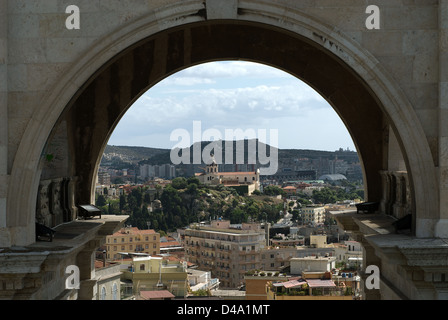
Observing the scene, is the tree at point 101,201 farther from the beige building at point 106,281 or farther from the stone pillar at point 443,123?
the stone pillar at point 443,123

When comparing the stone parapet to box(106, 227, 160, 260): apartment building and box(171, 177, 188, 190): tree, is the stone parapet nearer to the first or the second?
box(106, 227, 160, 260): apartment building

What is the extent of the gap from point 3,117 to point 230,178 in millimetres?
140900

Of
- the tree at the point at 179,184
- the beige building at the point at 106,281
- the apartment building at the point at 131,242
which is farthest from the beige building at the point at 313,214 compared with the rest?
the beige building at the point at 106,281

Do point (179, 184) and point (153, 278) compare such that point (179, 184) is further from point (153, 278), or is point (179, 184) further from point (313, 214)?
point (153, 278)

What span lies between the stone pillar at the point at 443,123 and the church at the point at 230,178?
127m

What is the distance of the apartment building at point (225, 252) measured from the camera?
76.8m

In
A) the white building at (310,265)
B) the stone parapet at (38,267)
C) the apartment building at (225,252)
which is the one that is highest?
the stone parapet at (38,267)

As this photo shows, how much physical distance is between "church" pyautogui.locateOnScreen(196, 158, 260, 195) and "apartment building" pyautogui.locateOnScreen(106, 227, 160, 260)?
5782cm

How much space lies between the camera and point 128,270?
46000mm

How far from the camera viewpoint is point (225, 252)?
7856 cm

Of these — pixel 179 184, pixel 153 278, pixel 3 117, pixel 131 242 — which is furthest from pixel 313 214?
pixel 3 117

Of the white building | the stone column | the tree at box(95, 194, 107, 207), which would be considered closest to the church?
the tree at box(95, 194, 107, 207)

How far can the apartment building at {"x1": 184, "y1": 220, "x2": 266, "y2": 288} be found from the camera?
76.8 meters
